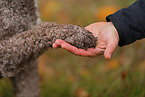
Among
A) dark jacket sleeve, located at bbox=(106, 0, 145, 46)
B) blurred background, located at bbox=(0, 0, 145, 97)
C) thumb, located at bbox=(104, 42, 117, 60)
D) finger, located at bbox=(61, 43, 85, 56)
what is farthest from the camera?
blurred background, located at bbox=(0, 0, 145, 97)

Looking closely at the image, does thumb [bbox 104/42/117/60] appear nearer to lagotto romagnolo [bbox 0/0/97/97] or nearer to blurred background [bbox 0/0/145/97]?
lagotto romagnolo [bbox 0/0/97/97]

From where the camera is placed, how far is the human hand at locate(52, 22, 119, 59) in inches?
59.6

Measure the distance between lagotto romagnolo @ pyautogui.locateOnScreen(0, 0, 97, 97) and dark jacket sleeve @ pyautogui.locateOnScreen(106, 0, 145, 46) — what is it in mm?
333

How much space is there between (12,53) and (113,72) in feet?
6.88

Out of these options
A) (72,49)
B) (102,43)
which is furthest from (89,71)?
(72,49)

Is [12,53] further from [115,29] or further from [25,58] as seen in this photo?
[115,29]

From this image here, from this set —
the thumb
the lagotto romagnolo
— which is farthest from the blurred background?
the thumb

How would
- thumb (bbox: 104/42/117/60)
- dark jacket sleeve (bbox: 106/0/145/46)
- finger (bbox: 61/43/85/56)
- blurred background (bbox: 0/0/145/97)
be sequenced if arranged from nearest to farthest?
finger (bbox: 61/43/85/56), thumb (bbox: 104/42/117/60), dark jacket sleeve (bbox: 106/0/145/46), blurred background (bbox: 0/0/145/97)

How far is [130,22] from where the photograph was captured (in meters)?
1.80

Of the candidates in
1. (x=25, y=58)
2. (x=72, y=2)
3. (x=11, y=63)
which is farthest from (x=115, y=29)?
(x=72, y=2)

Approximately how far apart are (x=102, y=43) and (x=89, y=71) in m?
1.72

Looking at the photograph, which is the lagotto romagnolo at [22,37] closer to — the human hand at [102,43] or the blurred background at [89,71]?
the human hand at [102,43]

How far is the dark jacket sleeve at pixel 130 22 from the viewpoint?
178cm

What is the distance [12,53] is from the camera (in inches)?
61.9
